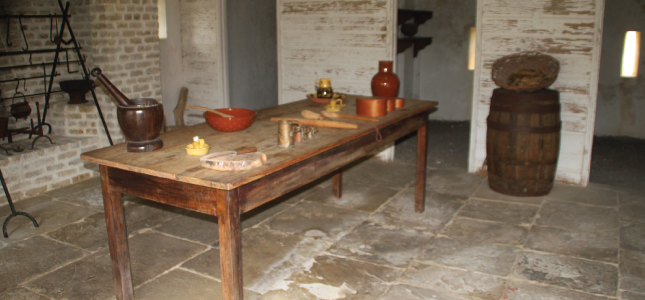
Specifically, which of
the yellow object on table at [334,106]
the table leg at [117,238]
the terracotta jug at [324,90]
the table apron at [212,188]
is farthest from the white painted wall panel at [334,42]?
the table leg at [117,238]

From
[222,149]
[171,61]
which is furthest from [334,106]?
[171,61]

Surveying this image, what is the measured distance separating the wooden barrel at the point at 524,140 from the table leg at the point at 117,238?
2.98 m

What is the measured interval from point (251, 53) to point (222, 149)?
4.94 meters

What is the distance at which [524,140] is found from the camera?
422 centimetres

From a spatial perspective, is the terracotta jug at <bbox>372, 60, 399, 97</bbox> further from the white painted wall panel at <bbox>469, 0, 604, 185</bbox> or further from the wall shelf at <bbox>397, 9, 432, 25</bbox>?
the wall shelf at <bbox>397, 9, 432, 25</bbox>

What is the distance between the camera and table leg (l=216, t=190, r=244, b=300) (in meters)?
2.14

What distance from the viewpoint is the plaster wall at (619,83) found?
6.04 meters

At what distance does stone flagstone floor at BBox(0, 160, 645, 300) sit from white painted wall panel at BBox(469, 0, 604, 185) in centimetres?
44

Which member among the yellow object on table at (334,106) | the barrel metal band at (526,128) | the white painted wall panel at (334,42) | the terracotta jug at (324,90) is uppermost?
the white painted wall panel at (334,42)

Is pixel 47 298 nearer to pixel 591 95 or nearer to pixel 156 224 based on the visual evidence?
pixel 156 224

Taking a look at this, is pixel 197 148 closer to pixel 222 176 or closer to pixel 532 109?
pixel 222 176

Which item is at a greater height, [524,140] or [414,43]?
[414,43]

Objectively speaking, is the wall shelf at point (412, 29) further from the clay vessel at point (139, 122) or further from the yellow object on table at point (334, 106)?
the clay vessel at point (139, 122)

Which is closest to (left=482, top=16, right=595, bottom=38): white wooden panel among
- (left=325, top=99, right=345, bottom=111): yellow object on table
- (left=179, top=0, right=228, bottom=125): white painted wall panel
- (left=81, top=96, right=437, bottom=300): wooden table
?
(left=325, top=99, right=345, bottom=111): yellow object on table
